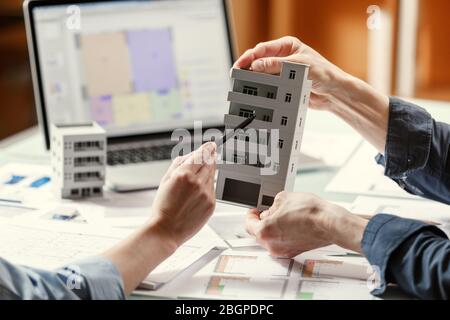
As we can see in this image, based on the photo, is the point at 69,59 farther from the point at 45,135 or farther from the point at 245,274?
the point at 245,274

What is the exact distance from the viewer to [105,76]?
5.81 feet

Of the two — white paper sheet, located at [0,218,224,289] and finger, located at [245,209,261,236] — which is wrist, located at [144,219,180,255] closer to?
white paper sheet, located at [0,218,224,289]

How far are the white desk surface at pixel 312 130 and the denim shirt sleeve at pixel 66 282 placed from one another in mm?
623

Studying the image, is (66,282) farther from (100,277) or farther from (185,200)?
(185,200)

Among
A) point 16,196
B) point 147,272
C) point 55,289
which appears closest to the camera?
point 55,289

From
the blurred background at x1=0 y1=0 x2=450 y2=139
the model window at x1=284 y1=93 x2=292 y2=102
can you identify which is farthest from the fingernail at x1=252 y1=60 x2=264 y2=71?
the blurred background at x1=0 y1=0 x2=450 y2=139

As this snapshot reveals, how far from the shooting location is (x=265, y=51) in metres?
1.43

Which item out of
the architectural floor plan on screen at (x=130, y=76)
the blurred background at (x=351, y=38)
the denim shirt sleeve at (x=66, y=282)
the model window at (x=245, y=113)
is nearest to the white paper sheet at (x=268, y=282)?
the denim shirt sleeve at (x=66, y=282)

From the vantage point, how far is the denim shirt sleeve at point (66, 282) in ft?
3.11

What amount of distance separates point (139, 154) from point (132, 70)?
208mm

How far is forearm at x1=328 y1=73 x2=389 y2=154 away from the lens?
56.7 inches

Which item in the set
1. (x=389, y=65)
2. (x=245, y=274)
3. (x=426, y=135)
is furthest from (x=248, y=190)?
(x=389, y=65)

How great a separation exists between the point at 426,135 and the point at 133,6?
791 millimetres
